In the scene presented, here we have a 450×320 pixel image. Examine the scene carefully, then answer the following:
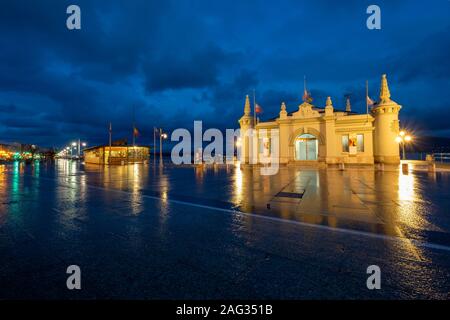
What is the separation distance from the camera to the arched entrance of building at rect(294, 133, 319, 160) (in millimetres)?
31781

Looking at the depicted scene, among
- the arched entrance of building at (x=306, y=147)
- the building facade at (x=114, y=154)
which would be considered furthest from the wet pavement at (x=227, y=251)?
the building facade at (x=114, y=154)

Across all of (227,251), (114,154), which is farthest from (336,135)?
(114,154)

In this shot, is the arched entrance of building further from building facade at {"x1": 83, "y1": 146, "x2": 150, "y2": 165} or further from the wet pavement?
building facade at {"x1": 83, "y1": 146, "x2": 150, "y2": 165}

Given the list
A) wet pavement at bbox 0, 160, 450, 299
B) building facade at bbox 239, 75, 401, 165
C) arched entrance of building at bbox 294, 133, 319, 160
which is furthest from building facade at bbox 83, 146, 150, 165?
wet pavement at bbox 0, 160, 450, 299

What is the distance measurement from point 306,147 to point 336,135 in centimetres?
429

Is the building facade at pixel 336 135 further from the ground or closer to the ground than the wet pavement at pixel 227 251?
further from the ground

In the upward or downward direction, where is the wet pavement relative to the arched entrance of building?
downward

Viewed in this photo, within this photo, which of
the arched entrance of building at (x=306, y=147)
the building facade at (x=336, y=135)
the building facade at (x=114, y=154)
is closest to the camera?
the building facade at (x=336, y=135)

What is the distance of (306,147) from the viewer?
107 ft

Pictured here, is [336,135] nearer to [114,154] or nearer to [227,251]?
[227,251]

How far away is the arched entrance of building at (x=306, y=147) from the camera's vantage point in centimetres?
3178

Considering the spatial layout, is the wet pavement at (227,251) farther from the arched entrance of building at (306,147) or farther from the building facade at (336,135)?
the arched entrance of building at (306,147)

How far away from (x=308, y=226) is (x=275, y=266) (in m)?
2.49

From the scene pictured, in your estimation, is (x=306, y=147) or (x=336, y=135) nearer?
(x=336, y=135)
